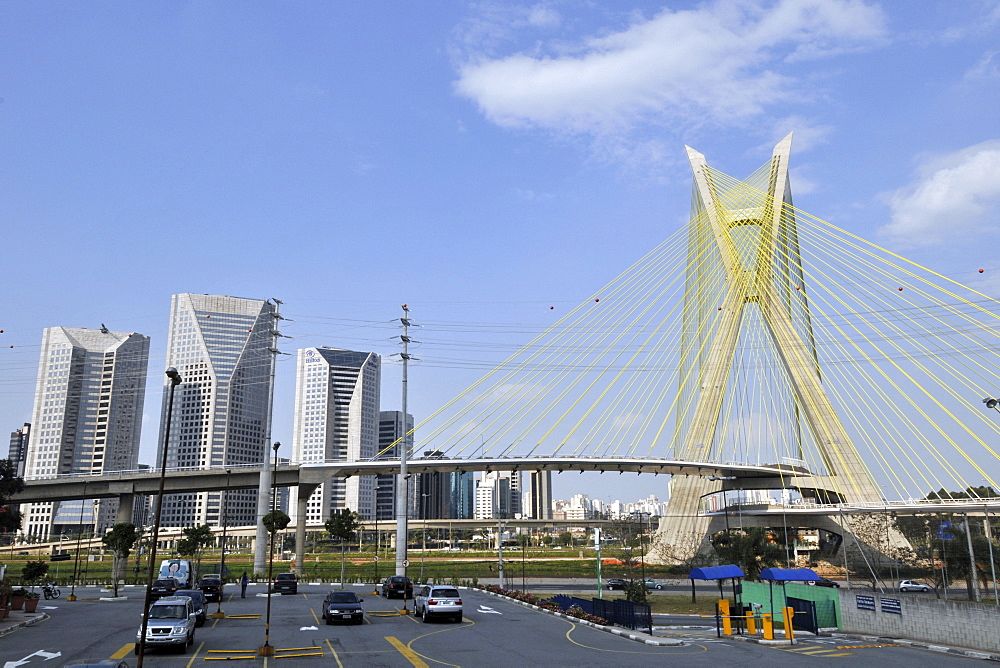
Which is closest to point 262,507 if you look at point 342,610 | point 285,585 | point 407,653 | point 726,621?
point 285,585

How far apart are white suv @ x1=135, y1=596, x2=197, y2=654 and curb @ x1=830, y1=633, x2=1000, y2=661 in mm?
24262

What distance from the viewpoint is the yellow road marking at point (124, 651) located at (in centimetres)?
2350

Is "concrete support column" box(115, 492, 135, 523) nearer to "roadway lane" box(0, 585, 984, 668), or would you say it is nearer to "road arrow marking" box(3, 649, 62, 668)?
"roadway lane" box(0, 585, 984, 668)

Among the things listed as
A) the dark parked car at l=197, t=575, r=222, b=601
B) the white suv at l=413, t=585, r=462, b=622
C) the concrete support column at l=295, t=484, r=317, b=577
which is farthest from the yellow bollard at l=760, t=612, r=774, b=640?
the concrete support column at l=295, t=484, r=317, b=577

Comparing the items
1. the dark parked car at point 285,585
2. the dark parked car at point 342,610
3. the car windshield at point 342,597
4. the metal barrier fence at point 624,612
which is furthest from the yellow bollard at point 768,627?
the dark parked car at point 285,585

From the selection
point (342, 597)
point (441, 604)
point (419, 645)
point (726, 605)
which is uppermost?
point (342, 597)

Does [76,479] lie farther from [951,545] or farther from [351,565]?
[951,545]

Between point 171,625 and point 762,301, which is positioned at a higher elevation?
point 762,301

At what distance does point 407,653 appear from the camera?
23.9m

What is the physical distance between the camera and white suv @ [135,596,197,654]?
23719 mm

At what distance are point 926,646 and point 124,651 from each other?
26750mm

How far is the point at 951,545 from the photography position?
28516 millimetres

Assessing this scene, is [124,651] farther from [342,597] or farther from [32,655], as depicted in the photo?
[342,597]

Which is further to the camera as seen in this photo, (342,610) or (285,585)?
(285,585)
